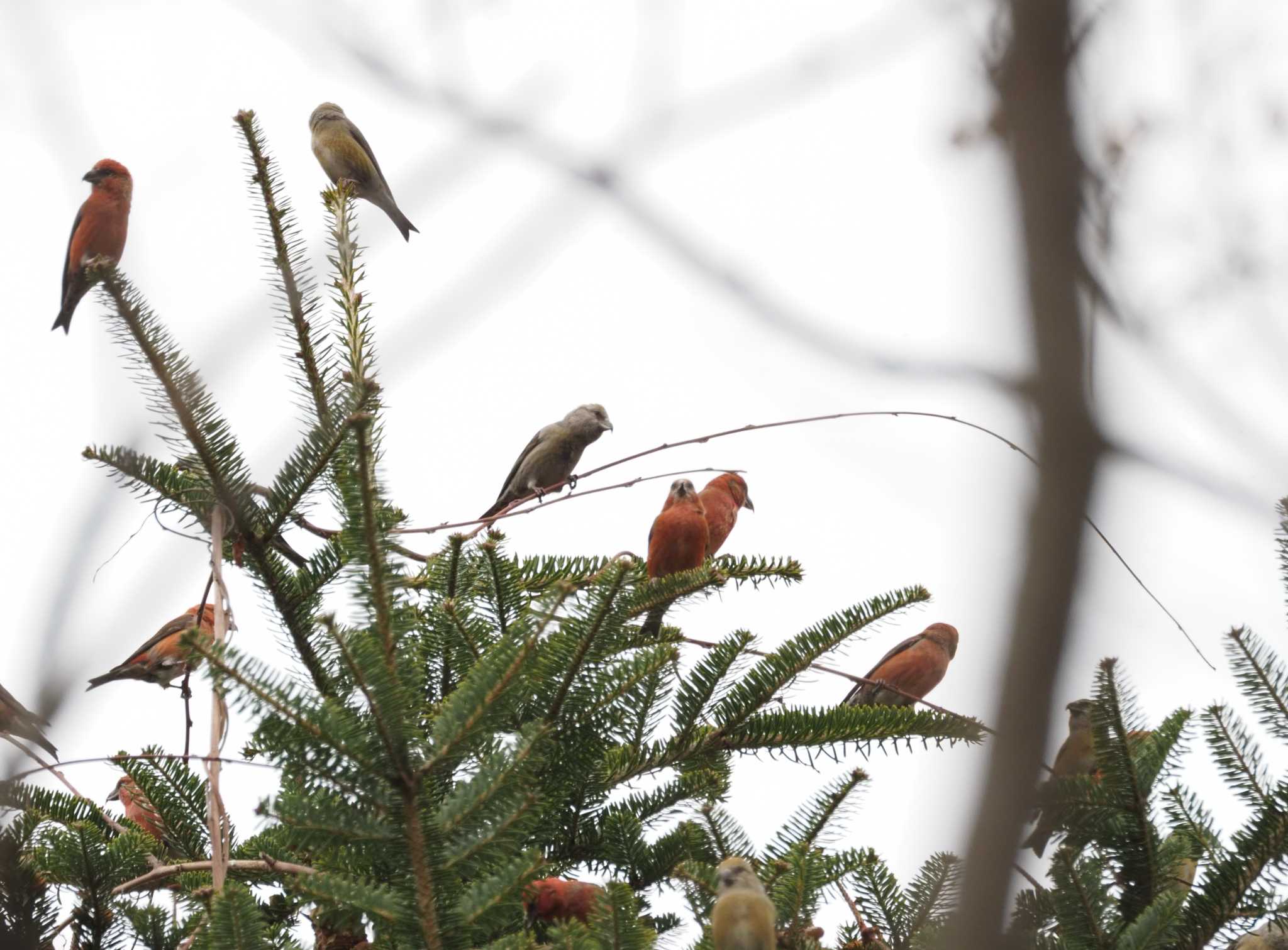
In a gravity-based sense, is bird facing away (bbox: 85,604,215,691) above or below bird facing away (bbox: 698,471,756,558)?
below

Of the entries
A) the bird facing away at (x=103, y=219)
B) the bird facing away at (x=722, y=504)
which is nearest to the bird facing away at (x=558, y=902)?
the bird facing away at (x=722, y=504)

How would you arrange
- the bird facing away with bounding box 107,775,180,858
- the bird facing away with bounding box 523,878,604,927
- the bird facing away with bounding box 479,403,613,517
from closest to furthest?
the bird facing away with bounding box 523,878,604,927 → the bird facing away with bounding box 107,775,180,858 → the bird facing away with bounding box 479,403,613,517

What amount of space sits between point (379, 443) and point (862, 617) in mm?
1284

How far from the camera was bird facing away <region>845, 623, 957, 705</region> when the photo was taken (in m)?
4.91

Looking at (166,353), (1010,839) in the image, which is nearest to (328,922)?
(166,353)

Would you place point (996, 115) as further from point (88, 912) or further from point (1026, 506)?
point (88, 912)

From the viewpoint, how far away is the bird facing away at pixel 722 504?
210 inches

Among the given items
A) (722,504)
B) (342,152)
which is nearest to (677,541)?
(722,504)

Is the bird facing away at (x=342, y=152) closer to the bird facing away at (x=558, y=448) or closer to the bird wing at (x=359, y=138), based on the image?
the bird wing at (x=359, y=138)

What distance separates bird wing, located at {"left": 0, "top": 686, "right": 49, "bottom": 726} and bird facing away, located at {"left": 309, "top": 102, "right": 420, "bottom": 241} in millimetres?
3299

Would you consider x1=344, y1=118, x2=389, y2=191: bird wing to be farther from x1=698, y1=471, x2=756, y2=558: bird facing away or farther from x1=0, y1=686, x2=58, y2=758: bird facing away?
x1=0, y1=686, x2=58, y2=758: bird facing away

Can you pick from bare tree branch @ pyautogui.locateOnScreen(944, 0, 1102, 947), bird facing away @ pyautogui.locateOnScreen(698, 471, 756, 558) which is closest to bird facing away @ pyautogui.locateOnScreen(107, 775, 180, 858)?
bird facing away @ pyautogui.locateOnScreen(698, 471, 756, 558)

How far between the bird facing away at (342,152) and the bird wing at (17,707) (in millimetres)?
3299

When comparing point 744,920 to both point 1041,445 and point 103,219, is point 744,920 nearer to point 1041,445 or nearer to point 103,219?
point 1041,445
